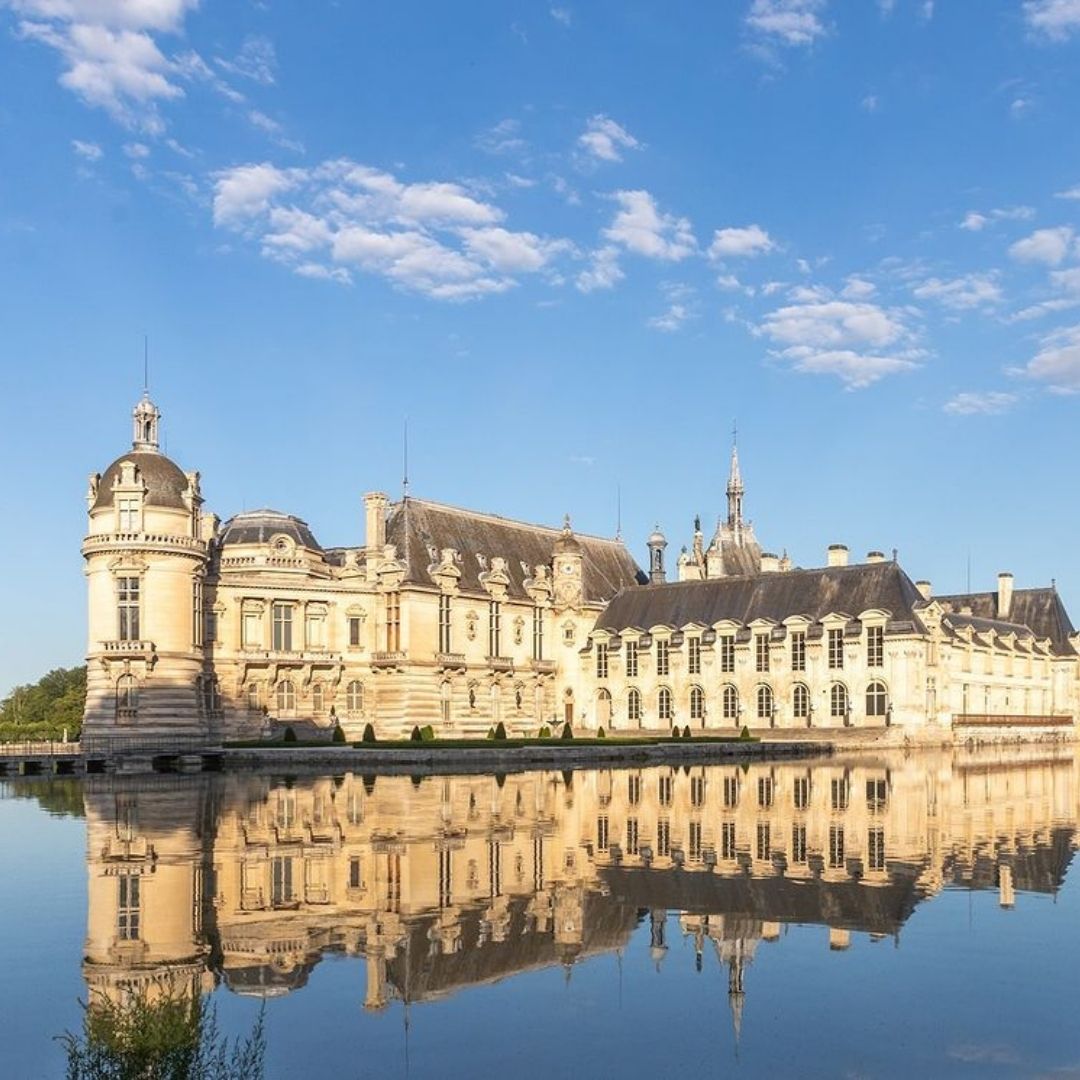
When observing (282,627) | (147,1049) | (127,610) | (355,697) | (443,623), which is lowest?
(147,1049)

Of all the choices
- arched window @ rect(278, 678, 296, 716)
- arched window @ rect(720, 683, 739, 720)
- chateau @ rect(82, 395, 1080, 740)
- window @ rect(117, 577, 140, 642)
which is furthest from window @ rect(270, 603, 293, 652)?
arched window @ rect(720, 683, 739, 720)

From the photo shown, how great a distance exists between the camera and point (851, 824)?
96.8 feet

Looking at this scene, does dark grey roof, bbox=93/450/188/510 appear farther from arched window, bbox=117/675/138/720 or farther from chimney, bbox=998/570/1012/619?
chimney, bbox=998/570/1012/619

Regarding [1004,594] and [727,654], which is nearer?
[727,654]

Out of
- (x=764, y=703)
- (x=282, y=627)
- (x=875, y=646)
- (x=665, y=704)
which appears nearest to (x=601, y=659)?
(x=665, y=704)

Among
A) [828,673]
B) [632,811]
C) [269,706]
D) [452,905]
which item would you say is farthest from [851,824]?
[828,673]

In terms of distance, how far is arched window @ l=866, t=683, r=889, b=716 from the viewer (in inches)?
2970

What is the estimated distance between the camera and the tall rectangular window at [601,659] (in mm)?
87188

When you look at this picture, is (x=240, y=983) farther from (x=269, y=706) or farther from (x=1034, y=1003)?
(x=269, y=706)

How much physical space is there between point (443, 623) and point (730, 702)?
20829 mm

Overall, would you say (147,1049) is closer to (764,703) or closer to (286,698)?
(286,698)

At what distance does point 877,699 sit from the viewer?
75.8 meters

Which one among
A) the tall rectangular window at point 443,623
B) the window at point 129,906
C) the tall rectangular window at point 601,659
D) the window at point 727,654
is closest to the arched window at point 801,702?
the window at point 727,654

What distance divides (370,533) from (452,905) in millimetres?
55239
